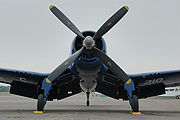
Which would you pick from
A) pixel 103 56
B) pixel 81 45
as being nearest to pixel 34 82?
pixel 81 45

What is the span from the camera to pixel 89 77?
14.7 metres

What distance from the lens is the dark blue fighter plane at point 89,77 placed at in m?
13.6

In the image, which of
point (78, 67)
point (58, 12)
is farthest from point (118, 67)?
point (58, 12)

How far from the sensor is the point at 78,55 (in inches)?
530

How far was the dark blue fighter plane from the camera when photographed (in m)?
13.6

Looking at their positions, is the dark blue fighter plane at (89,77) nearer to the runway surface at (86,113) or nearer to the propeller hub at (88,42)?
the propeller hub at (88,42)

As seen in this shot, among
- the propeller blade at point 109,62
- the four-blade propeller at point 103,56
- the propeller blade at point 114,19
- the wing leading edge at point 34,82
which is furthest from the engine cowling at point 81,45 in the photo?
the wing leading edge at point 34,82

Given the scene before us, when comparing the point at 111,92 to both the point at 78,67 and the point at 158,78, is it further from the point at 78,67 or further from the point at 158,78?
the point at 78,67

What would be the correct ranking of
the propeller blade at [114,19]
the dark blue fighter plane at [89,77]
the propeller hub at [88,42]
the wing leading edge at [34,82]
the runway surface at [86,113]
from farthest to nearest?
the wing leading edge at [34,82], the propeller blade at [114,19], the dark blue fighter plane at [89,77], the propeller hub at [88,42], the runway surface at [86,113]

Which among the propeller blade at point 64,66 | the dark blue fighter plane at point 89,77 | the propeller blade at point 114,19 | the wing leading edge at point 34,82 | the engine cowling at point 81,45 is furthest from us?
the wing leading edge at point 34,82

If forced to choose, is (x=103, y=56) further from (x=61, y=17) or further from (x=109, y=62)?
(x=61, y=17)

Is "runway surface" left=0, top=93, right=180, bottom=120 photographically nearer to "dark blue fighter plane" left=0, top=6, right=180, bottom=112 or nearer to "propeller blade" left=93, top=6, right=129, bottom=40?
"dark blue fighter plane" left=0, top=6, right=180, bottom=112

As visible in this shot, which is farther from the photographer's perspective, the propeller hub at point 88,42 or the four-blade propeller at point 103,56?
the four-blade propeller at point 103,56

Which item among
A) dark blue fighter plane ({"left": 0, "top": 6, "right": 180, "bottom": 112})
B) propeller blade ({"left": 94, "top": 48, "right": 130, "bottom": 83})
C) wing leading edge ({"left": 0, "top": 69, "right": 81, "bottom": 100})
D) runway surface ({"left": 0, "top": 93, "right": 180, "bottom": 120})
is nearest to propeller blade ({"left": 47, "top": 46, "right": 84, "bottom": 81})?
dark blue fighter plane ({"left": 0, "top": 6, "right": 180, "bottom": 112})
